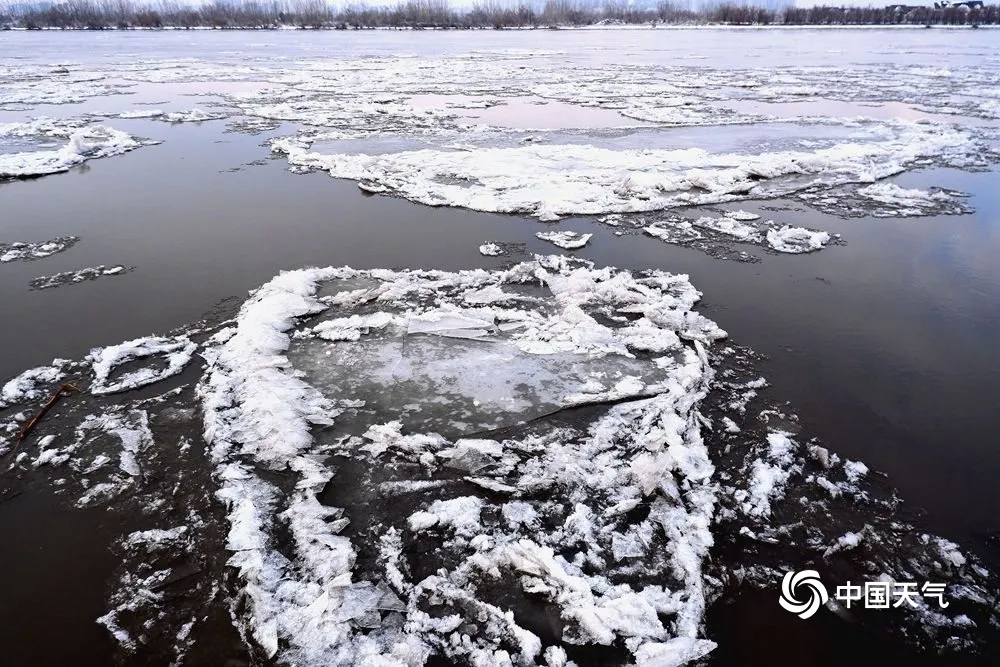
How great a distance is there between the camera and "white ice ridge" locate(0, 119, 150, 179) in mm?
9460

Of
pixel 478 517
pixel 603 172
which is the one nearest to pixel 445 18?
pixel 603 172

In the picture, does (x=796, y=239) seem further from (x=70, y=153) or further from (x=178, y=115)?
(x=178, y=115)

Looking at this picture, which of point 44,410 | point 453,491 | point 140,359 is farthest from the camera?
point 140,359

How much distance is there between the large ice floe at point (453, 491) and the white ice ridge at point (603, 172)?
12.1 feet

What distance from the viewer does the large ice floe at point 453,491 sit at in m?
2.53

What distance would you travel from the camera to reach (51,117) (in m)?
13.7

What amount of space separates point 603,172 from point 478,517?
746 centimetres

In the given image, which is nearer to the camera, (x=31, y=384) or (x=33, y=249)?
(x=31, y=384)

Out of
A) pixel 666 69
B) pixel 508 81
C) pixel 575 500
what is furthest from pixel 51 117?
pixel 666 69

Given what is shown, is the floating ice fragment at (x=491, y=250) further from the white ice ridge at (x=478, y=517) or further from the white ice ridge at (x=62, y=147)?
the white ice ridge at (x=62, y=147)

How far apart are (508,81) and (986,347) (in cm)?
1925

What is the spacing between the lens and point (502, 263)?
6.09 metres

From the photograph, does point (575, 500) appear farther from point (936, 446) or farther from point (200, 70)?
point (200, 70)

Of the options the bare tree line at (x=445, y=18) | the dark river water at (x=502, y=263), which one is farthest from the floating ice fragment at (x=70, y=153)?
the bare tree line at (x=445, y=18)
